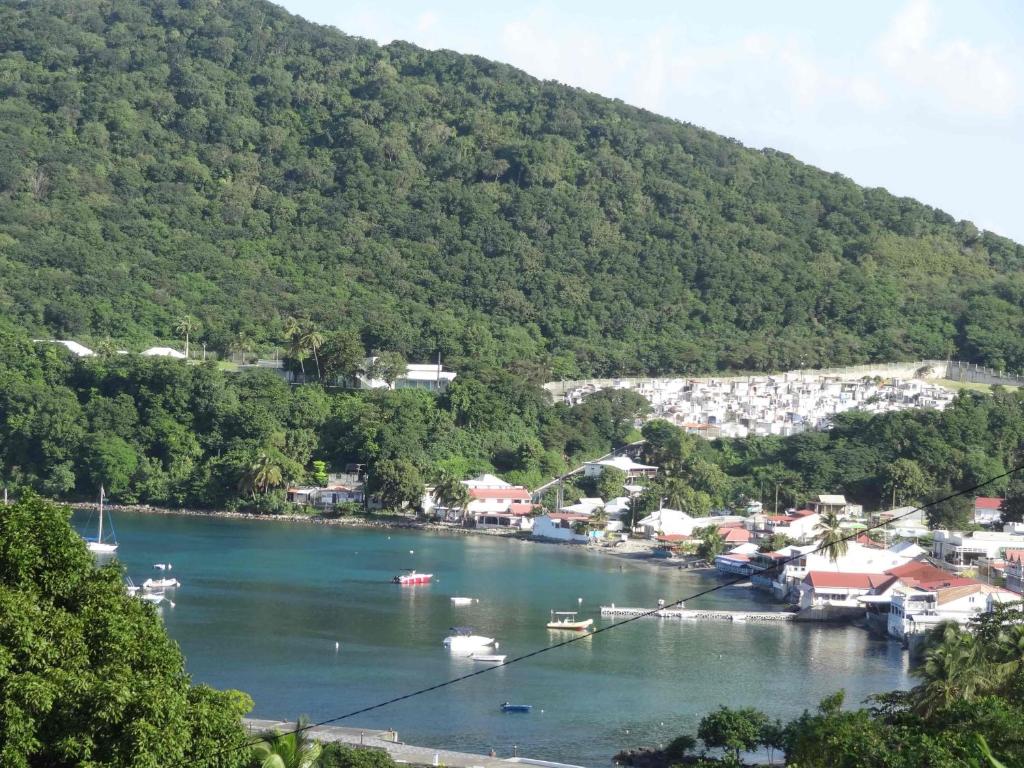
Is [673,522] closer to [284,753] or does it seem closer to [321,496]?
[321,496]

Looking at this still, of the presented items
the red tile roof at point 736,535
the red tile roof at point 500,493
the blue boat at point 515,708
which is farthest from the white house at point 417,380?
the blue boat at point 515,708

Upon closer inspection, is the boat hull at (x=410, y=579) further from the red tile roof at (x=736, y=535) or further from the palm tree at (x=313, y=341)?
the palm tree at (x=313, y=341)

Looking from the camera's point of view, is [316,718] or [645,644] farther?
[645,644]

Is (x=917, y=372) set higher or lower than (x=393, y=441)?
higher

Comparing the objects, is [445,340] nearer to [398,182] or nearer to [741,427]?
[741,427]

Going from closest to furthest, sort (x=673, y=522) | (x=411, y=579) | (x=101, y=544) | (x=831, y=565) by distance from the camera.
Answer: (x=831, y=565) < (x=411, y=579) < (x=101, y=544) < (x=673, y=522)

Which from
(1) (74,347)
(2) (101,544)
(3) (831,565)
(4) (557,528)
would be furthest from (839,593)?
(1) (74,347)

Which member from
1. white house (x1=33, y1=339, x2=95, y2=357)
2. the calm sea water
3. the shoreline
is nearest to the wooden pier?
the calm sea water

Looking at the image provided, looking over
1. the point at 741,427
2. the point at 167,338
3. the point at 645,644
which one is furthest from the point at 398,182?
the point at 645,644
